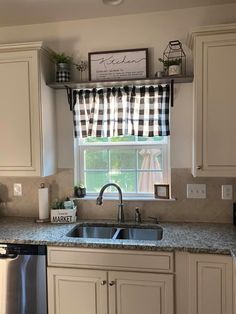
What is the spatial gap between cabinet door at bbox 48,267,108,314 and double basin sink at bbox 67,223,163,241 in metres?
0.35

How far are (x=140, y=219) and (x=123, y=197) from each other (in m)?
0.25

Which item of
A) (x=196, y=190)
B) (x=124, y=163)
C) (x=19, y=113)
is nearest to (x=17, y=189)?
(x=19, y=113)

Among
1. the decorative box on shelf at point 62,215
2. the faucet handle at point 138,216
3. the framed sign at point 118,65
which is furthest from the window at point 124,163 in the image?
the framed sign at point 118,65

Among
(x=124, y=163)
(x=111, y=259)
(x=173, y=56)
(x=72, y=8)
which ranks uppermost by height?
(x=72, y=8)

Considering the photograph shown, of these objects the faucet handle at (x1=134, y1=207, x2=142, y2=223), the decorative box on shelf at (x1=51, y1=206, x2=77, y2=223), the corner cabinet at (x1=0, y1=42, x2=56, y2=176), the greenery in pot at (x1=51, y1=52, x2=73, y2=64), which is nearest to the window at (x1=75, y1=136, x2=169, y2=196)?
the faucet handle at (x1=134, y1=207, x2=142, y2=223)

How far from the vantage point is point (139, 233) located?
250cm

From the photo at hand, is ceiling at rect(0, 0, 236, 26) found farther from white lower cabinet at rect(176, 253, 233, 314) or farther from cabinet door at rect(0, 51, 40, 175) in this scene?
white lower cabinet at rect(176, 253, 233, 314)

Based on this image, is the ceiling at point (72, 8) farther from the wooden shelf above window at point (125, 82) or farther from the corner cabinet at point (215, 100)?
the wooden shelf above window at point (125, 82)

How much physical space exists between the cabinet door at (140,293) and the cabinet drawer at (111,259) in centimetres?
5

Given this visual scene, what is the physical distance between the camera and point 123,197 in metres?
2.72

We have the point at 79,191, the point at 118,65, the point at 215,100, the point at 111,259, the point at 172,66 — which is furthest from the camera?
the point at 79,191

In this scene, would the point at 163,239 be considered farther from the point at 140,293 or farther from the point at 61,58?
the point at 61,58

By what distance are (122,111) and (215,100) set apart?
2.56ft

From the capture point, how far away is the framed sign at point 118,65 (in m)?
2.57
